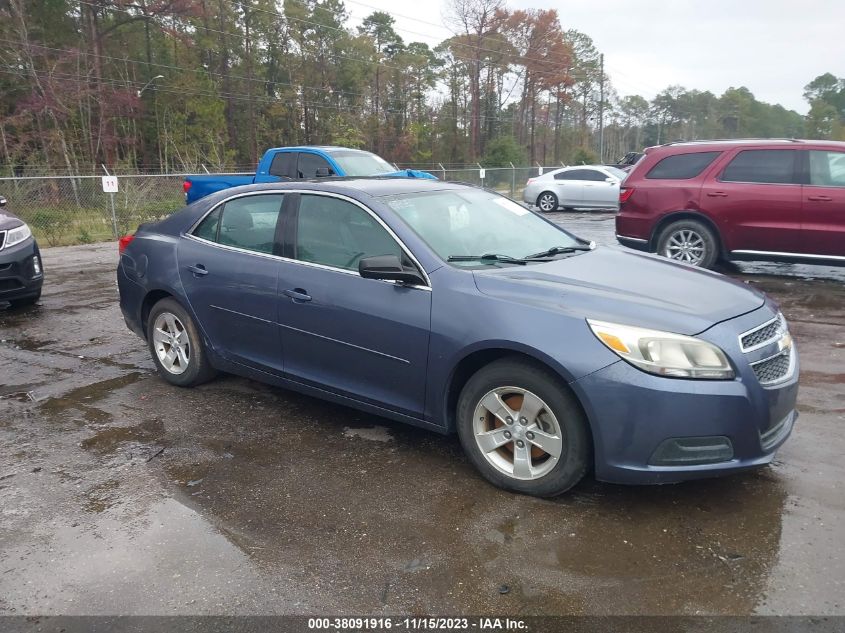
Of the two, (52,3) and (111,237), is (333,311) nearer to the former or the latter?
(111,237)

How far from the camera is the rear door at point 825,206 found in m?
7.93

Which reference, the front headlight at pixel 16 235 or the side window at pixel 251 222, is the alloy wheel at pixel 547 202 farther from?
the side window at pixel 251 222

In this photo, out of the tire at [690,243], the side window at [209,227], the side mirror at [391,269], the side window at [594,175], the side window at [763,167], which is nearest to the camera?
the side mirror at [391,269]

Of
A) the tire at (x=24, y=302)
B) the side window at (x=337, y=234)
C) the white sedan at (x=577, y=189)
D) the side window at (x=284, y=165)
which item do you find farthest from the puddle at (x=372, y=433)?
the white sedan at (x=577, y=189)

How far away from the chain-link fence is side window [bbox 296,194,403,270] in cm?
1182

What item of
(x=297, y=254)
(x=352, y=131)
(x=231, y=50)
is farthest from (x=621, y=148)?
(x=297, y=254)

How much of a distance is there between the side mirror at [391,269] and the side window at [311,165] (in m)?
8.39

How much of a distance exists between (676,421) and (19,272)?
7403 millimetres

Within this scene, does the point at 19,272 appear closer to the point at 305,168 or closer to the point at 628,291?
the point at 305,168

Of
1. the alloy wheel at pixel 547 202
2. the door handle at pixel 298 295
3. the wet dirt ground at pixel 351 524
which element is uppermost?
the alloy wheel at pixel 547 202

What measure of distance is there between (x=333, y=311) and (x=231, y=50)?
4573cm

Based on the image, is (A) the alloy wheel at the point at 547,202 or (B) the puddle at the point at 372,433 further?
(A) the alloy wheel at the point at 547,202

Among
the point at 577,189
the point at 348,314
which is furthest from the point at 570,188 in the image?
the point at 348,314

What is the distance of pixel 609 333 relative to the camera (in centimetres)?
318
